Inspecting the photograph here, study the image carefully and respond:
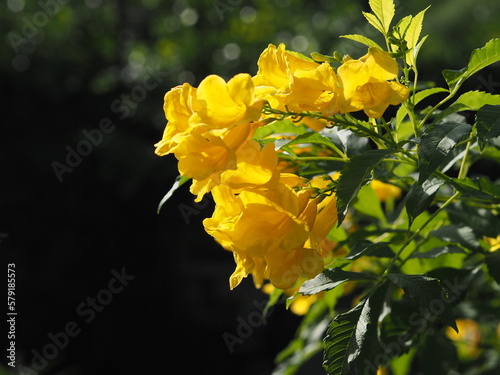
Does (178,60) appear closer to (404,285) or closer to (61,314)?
(61,314)

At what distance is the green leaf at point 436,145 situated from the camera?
717mm

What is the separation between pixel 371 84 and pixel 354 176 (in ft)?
0.38

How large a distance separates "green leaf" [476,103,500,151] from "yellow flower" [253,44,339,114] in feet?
0.55

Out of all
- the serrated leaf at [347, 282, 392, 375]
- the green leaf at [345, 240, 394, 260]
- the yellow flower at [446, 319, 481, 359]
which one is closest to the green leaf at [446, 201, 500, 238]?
the green leaf at [345, 240, 394, 260]

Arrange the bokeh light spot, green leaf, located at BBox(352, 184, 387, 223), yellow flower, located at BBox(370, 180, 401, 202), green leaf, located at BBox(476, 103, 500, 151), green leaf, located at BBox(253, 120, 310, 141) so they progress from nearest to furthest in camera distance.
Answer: green leaf, located at BBox(476, 103, 500, 151), green leaf, located at BBox(253, 120, 310, 141), green leaf, located at BBox(352, 184, 387, 223), yellow flower, located at BBox(370, 180, 401, 202), the bokeh light spot

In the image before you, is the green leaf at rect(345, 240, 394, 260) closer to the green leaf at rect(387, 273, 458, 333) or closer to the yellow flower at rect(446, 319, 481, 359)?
the green leaf at rect(387, 273, 458, 333)

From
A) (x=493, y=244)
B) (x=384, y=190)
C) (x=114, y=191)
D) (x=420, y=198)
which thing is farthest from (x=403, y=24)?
(x=114, y=191)

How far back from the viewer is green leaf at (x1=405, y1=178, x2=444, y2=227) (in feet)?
2.61

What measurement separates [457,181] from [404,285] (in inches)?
6.7

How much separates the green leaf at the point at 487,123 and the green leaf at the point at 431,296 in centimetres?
19

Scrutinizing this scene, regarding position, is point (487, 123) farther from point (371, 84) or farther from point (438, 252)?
point (438, 252)

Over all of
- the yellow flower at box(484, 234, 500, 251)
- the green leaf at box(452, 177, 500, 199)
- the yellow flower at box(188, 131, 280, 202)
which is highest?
the yellow flower at box(188, 131, 280, 202)

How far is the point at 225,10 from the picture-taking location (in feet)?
16.9

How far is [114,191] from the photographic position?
15.4 feet
